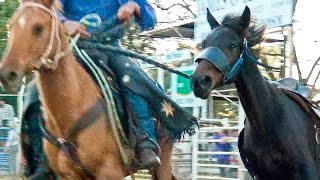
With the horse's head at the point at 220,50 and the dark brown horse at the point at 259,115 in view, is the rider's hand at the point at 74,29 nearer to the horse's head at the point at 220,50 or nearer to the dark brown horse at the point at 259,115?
the horse's head at the point at 220,50

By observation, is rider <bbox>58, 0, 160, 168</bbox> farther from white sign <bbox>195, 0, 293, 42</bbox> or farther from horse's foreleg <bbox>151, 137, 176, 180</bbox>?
white sign <bbox>195, 0, 293, 42</bbox>

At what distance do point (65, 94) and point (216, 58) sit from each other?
1.35m

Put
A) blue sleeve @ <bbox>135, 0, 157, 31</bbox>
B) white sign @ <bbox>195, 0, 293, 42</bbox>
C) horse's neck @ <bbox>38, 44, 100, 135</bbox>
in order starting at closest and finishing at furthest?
1. horse's neck @ <bbox>38, 44, 100, 135</bbox>
2. blue sleeve @ <bbox>135, 0, 157, 31</bbox>
3. white sign @ <bbox>195, 0, 293, 42</bbox>

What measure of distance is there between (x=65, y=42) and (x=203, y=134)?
8220mm

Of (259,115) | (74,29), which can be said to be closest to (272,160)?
(259,115)

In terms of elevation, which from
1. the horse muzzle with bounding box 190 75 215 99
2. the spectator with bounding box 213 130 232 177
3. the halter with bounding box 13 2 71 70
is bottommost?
the spectator with bounding box 213 130 232 177

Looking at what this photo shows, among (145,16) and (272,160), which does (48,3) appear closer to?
(145,16)

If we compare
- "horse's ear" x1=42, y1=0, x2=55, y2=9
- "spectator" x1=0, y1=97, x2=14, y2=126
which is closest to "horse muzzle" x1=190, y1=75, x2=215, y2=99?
"horse's ear" x1=42, y1=0, x2=55, y2=9

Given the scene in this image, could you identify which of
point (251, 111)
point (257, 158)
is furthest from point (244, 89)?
point (257, 158)

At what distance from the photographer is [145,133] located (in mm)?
6051

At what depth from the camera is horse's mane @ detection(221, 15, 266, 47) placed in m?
6.43

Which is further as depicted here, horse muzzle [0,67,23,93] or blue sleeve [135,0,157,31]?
blue sleeve [135,0,157,31]

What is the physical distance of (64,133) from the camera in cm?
562

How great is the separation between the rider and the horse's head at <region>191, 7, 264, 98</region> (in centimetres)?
50
